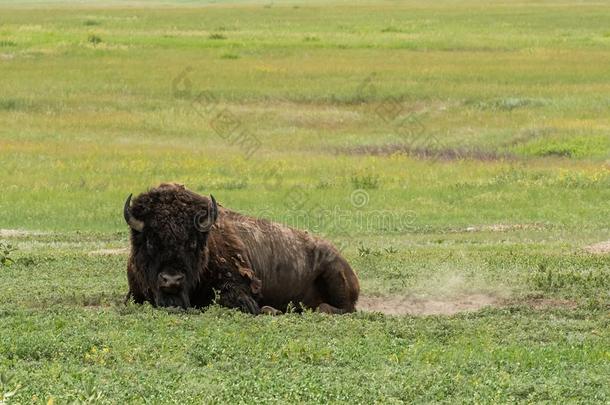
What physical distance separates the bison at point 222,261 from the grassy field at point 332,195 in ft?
1.64

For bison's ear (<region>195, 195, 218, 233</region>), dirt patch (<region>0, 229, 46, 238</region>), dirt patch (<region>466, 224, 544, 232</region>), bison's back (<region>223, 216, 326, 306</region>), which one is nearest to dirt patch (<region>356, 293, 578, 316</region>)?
bison's back (<region>223, 216, 326, 306</region>)

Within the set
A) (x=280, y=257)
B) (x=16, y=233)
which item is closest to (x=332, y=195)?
(x=16, y=233)

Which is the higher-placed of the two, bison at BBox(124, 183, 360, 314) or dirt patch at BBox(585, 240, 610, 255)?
bison at BBox(124, 183, 360, 314)

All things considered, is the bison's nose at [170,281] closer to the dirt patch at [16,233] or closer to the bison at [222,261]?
the bison at [222,261]

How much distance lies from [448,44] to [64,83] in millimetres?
22117

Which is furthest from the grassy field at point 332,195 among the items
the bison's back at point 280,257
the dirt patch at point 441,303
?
the bison's back at point 280,257

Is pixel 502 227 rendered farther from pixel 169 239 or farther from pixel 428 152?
pixel 169 239

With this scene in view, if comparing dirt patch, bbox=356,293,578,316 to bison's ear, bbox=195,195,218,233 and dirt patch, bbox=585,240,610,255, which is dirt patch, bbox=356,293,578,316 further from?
dirt patch, bbox=585,240,610,255

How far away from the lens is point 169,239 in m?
13.4

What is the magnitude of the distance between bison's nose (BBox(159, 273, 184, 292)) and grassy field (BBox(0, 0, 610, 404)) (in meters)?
0.36

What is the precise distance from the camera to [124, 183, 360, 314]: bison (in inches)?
528

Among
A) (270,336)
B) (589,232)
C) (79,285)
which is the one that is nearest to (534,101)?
(589,232)

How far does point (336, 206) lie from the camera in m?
26.7

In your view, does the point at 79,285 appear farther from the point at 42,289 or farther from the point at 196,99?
the point at 196,99
